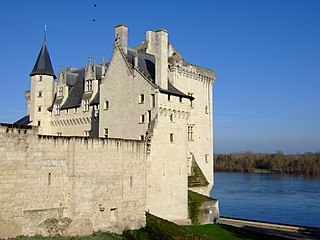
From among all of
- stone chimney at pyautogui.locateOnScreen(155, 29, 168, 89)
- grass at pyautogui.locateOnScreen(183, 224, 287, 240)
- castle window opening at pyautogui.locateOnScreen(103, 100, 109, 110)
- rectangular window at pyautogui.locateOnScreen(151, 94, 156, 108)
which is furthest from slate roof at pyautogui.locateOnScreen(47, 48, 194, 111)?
grass at pyautogui.locateOnScreen(183, 224, 287, 240)

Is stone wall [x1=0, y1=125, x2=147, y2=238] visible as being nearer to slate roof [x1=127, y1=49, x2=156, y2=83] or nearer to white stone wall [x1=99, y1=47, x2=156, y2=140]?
white stone wall [x1=99, y1=47, x2=156, y2=140]

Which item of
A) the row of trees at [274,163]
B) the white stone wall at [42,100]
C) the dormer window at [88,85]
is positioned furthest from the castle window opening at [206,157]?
the row of trees at [274,163]

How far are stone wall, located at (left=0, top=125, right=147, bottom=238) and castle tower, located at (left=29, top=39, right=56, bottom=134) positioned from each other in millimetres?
15842

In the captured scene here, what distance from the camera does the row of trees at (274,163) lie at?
304 feet

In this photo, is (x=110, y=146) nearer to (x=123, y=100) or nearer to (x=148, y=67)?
(x=123, y=100)

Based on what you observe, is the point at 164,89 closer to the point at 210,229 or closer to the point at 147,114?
the point at 147,114

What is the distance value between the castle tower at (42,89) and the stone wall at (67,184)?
1584 centimetres

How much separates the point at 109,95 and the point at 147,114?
3.89 metres

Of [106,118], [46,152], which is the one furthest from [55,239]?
[106,118]

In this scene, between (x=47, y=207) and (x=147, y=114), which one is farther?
(x=147, y=114)

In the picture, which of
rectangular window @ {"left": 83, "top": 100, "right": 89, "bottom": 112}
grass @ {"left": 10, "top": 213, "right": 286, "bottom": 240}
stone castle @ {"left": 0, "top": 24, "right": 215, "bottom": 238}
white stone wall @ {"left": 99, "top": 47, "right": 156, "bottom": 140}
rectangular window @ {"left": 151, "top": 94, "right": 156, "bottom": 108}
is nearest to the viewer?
stone castle @ {"left": 0, "top": 24, "right": 215, "bottom": 238}

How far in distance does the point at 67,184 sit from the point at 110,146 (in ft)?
9.43

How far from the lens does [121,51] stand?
24.0m

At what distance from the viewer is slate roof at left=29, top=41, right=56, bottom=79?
32125mm
